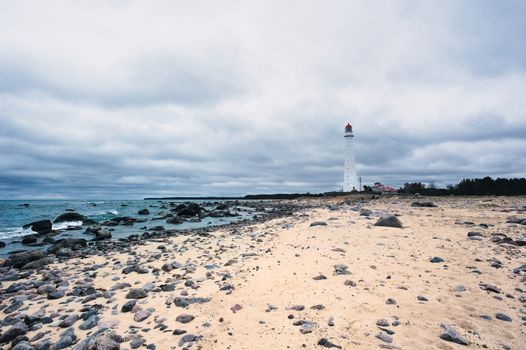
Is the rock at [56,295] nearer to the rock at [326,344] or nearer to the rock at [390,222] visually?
the rock at [326,344]

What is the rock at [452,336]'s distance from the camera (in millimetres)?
4527

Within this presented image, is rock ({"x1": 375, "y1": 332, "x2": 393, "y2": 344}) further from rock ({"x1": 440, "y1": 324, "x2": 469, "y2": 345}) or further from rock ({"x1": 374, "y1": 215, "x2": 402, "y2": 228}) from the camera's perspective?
rock ({"x1": 374, "y1": 215, "x2": 402, "y2": 228})

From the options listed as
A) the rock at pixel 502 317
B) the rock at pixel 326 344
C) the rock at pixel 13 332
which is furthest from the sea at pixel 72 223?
the rock at pixel 502 317

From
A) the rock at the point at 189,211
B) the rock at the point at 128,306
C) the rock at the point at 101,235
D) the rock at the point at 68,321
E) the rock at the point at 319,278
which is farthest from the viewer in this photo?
the rock at the point at 189,211

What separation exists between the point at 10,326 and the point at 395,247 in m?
11.7

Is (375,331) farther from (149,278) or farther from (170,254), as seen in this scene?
Result: (170,254)

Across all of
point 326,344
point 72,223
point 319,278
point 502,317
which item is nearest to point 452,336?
point 502,317

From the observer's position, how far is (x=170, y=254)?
40.1 ft

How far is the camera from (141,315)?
19.6ft

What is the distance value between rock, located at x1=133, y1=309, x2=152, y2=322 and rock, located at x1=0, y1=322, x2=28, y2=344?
6.85ft

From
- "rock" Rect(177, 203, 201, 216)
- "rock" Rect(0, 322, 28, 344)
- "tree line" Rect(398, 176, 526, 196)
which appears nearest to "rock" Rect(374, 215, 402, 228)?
"rock" Rect(0, 322, 28, 344)

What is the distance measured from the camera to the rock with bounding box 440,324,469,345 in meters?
4.53

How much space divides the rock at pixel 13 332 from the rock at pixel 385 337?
681cm

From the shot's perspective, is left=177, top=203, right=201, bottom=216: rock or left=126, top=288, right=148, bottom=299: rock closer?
left=126, top=288, right=148, bottom=299: rock
